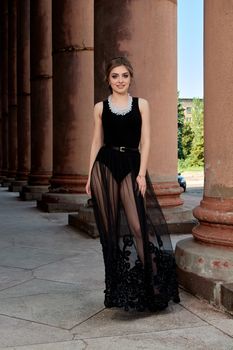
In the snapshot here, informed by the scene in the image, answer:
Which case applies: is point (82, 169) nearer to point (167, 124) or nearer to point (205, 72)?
point (167, 124)

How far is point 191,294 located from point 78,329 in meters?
1.35

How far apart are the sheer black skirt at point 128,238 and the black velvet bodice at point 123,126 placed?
0.31ft

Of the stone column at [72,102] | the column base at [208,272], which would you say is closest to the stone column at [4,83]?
the stone column at [72,102]

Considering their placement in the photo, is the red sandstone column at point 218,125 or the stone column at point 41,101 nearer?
the red sandstone column at point 218,125

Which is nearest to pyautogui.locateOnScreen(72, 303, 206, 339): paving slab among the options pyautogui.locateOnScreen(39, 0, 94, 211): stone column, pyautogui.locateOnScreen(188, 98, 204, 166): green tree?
pyautogui.locateOnScreen(39, 0, 94, 211): stone column

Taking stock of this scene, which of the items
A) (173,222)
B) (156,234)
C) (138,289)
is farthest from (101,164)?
(173,222)

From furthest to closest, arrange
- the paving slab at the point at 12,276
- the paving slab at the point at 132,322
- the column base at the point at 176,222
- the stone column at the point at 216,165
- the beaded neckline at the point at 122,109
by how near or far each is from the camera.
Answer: the column base at the point at 176,222 < the paving slab at the point at 12,276 < the stone column at the point at 216,165 < the beaded neckline at the point at 122,109 < the paving slab at the point at 132,322

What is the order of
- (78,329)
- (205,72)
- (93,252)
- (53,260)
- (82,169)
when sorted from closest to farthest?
(78,329), (205,72), (53,260), (93,252), (82,169)

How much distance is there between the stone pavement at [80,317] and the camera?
→ 12.1 feet

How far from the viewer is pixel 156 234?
177 inches

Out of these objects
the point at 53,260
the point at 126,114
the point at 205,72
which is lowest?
the point at 53,260

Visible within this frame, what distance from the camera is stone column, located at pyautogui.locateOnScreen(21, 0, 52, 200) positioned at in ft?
56.3

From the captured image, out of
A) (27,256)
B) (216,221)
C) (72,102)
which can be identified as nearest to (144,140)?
(216,221)

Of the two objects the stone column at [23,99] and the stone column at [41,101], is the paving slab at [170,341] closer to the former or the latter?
the stone column at [41,101]
